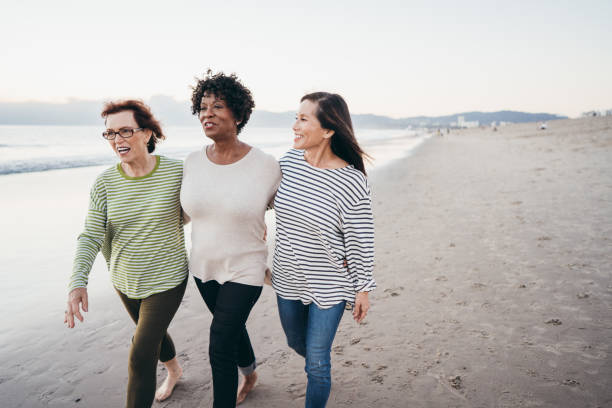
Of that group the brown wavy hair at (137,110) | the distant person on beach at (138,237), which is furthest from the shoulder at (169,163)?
the brown wavy hair at (137,110)

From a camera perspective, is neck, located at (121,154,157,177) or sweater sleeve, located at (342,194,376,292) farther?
neck, located at (121,154,157,177)

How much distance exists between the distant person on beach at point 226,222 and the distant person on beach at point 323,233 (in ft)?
0.60

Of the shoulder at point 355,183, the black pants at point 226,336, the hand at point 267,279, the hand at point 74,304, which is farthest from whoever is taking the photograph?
the hand at point 267,279

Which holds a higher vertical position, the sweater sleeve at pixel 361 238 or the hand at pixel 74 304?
the sweater sleeve at pixel 361 238

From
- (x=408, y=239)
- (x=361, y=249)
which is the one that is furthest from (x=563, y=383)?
(x=408, y=239)

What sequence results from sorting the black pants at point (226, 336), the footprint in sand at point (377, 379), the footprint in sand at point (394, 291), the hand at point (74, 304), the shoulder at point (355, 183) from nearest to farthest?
the hand at point (74, 304) → the shoulder at point (355, 183) → the black pants at point (226, 336) → the footprint in sand at point (377, 379) → the footprint in sand at point (394, 291)

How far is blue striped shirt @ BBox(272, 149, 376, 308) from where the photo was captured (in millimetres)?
2283

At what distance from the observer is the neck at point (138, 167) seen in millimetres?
2506

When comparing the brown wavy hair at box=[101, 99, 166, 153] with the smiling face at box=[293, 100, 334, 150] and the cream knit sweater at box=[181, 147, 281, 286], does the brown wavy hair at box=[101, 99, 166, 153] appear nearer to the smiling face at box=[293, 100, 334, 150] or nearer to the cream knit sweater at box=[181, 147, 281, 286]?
the cream knit sweater at box=[181, 147, 281, 286]

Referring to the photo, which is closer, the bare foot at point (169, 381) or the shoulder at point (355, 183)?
the shoulder at point (355, 183)

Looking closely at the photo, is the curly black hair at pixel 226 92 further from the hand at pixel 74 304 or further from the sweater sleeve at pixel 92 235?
the hand at pixel 74 304

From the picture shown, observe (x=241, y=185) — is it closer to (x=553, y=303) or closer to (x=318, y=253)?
(x=318, y=253)

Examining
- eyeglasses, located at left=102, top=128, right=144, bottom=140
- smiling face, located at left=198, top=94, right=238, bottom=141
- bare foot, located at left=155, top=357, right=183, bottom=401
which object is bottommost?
bare foot, located at left=155, top=357, right=183, bottom=401

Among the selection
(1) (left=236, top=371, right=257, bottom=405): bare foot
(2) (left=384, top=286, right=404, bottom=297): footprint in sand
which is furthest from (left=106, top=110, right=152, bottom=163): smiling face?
(2) (left=384, top=286, right=404, bottom=297): footprint in sand
